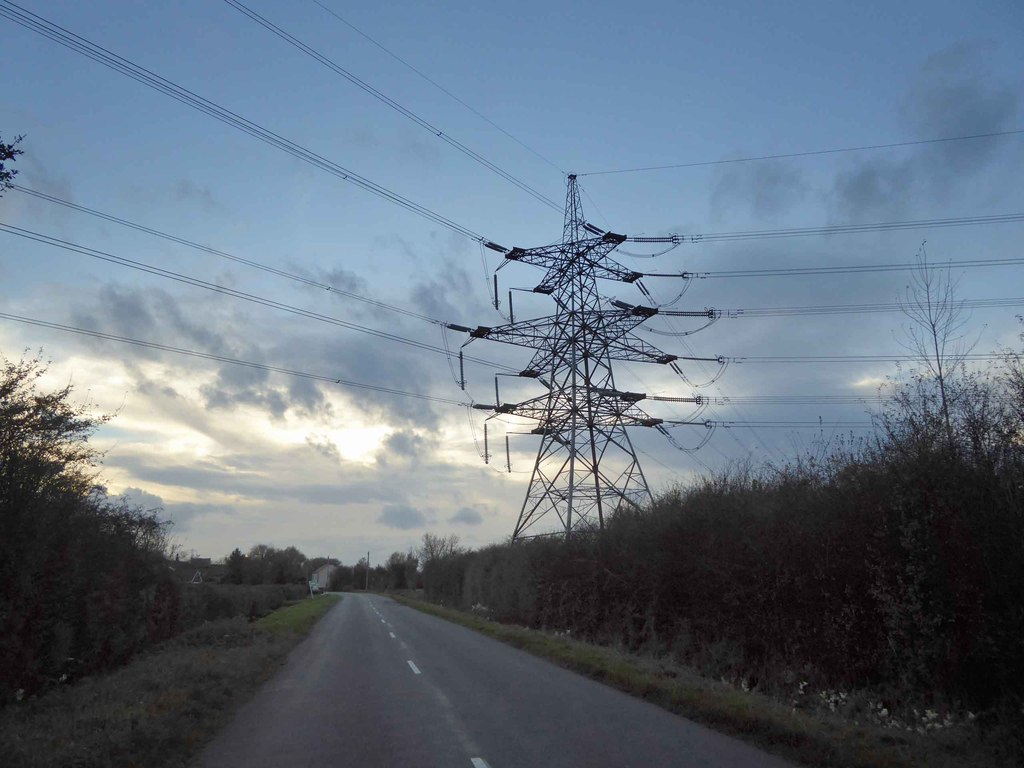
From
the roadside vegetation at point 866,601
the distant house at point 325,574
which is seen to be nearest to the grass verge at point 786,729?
the roadside vegetation at point 866,601

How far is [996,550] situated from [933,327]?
436cm

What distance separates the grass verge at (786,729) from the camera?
7266mm

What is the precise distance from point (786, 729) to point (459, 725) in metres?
4.03

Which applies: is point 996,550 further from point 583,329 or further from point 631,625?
point 583,329

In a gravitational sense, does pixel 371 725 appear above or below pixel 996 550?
below

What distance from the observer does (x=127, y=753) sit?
773cm

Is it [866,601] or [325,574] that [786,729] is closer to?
[866,601]

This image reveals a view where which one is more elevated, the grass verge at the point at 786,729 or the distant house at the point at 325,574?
the grass verge at the point at 786,729

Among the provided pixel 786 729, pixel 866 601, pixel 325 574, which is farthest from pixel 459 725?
pixel 325 574

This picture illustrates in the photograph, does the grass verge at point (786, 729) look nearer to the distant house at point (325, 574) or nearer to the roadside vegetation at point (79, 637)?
the roadside vegetation at point (79, 637)

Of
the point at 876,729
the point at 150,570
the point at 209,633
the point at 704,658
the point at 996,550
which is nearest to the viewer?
the point at 876,729

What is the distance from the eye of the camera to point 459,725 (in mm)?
9406

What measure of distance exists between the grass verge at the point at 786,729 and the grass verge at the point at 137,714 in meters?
6.44

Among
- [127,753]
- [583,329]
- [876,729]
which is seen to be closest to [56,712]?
[127,753]
